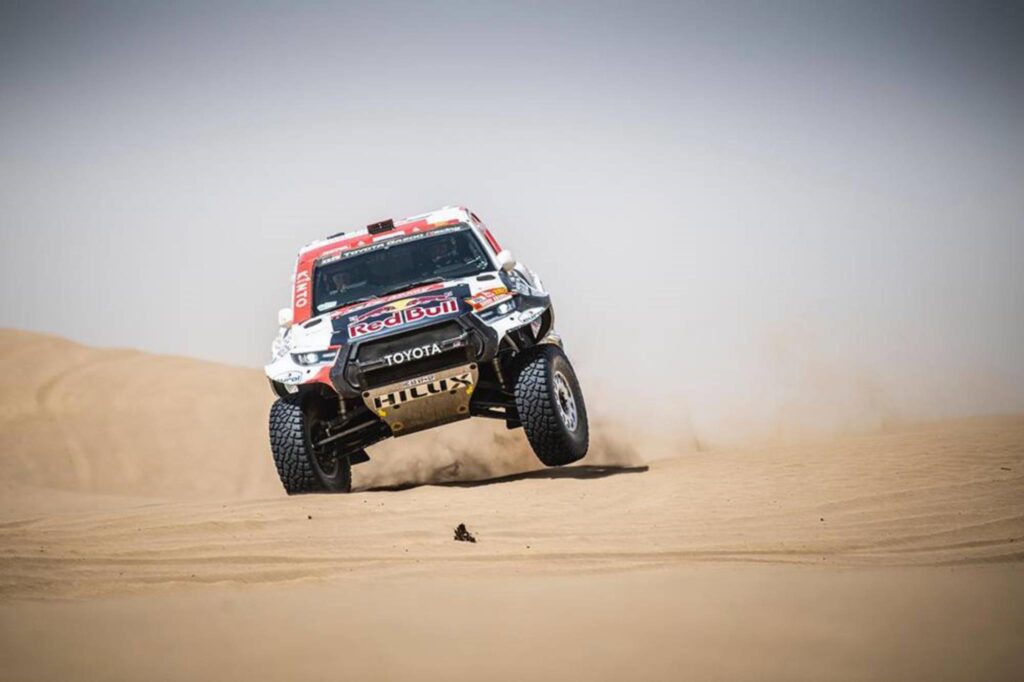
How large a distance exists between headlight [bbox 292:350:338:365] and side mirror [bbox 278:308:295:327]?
0.76 metres

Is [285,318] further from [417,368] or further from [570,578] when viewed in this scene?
[570,578]

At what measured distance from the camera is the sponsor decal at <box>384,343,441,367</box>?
745cm

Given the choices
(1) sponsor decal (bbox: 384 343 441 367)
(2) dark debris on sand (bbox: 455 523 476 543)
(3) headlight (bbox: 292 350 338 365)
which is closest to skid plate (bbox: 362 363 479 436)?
(1) sponsor decal (bbox: 384 343 441 367)

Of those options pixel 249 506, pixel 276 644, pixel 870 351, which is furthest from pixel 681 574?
pixel 870 351

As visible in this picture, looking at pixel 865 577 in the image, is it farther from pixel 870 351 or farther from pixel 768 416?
pixel 870 351

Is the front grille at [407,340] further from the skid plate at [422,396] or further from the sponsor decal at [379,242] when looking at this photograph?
the sponsor decal at [379,242]

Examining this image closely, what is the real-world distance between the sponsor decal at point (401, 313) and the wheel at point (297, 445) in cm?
65

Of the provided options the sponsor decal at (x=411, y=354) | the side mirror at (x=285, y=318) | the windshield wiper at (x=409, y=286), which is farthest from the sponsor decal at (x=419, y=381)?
the side mirror at (x=285, y=318)

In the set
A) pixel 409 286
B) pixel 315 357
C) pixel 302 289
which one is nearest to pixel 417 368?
pixel 315 357

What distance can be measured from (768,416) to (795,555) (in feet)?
29.9

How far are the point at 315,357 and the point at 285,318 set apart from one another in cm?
99

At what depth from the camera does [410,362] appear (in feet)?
24.6

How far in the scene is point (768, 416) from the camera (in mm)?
13516

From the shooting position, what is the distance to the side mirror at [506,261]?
27.8 ft
